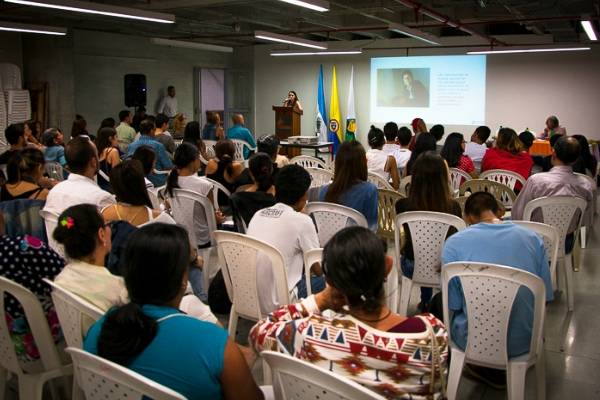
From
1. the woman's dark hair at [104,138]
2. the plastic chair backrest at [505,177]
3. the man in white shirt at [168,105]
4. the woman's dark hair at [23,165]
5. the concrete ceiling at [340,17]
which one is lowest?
the plastic chair backrest at [505,177]

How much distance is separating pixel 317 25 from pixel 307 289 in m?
9.42

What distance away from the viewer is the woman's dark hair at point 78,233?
7.33ft

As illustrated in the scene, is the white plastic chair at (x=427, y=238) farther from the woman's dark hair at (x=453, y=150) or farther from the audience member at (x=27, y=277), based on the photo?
the woman's dark hair at (x=453, y=150)

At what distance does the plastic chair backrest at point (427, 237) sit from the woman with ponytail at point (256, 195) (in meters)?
0.88

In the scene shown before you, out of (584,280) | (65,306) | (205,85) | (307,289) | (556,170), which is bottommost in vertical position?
(584,280)

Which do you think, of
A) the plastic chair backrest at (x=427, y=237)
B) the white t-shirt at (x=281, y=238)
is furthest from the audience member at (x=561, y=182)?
the white t-shirt at (x=281, y=238)

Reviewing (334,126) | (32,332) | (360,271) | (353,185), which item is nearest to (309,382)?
(360,271)

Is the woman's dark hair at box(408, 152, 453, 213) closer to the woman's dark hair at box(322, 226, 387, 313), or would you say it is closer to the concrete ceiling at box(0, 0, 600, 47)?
the woman's dark hair at box(322, 226, 387, 313)

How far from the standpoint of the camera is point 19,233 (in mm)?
3744

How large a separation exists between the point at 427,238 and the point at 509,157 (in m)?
2.82

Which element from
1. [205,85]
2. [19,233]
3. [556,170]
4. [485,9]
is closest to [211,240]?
[19,233]

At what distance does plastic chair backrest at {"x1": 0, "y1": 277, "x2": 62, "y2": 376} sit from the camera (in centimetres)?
226

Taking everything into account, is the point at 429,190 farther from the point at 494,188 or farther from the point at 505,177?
the point at 505,177

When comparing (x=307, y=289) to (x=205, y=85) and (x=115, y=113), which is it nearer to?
(x=115, y=113)
